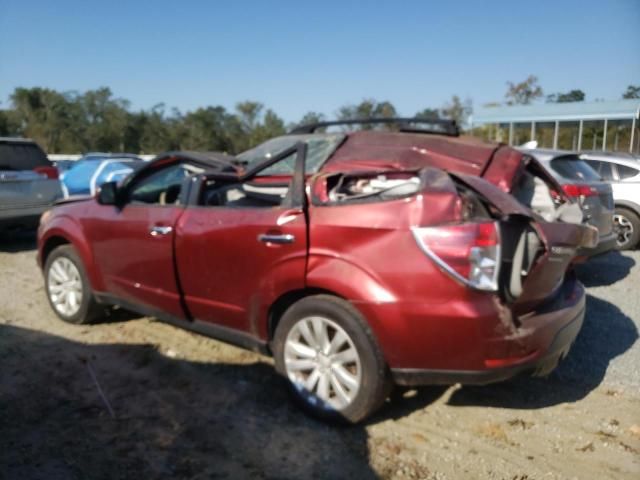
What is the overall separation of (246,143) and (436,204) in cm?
4708

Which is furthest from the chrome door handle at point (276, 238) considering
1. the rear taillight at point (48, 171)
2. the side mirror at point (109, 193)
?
the rear taillight at point (48, 171)

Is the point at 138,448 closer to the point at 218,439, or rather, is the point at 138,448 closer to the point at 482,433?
the point at 218,439

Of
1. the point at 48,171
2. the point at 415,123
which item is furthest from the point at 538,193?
the point at 48,171

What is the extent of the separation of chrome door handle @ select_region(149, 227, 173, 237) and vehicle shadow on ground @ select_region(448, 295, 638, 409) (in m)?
2.27

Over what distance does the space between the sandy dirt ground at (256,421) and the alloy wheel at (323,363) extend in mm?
187

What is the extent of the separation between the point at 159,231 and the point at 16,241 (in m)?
6.96

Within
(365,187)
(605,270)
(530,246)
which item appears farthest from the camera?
(605,270)

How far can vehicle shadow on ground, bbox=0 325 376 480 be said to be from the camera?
9.36 feet

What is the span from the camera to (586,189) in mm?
6512

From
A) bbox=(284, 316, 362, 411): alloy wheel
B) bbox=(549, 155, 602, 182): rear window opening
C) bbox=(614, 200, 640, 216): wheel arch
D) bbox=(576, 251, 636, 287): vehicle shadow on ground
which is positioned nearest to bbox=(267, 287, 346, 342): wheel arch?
bbox=(284, 316, 362, 411): alloy wheel

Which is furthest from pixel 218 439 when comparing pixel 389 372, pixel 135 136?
pixel 135 136

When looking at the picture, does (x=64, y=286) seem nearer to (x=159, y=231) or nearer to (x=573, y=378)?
(x=159, y=231)

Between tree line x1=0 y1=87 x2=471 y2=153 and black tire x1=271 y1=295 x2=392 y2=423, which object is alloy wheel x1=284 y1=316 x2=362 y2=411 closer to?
black tire x1=271 y1=295 x2=392 y2=423

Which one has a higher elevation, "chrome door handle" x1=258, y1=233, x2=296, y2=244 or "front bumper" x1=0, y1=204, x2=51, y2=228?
"chrome door handle" x1=258, y1=233, x2=296, y2=244
